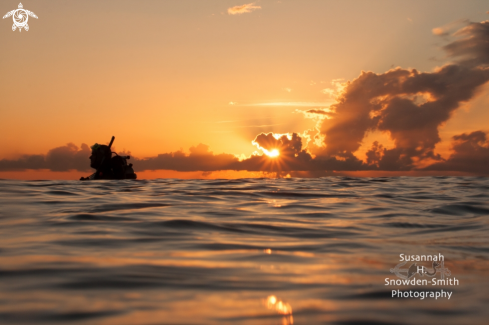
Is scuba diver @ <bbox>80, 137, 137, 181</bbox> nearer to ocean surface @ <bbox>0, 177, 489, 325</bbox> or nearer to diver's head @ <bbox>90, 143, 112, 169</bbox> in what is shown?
diver's head @ <bbox>90, 143, 112, 169</bbox>

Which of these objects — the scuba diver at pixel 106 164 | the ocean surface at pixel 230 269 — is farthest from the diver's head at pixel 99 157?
the ocean surface at pixel 230 269

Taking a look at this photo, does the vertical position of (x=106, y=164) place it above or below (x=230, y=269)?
above

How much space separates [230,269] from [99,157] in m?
41.1

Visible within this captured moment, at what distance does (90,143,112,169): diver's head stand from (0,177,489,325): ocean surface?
34756mm

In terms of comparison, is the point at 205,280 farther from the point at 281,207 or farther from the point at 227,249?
the point at 281,207

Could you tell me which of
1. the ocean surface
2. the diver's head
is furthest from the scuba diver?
the ocean surface

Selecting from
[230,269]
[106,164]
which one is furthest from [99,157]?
[230,269]

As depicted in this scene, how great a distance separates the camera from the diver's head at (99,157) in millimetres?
42250

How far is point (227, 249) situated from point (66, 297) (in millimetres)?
2536

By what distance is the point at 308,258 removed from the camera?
5113 mm

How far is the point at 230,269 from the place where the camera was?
4.45 meters

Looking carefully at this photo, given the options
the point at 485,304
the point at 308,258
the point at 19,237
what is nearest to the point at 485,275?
the point at 485,304

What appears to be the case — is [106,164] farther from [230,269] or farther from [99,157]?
[230,269]

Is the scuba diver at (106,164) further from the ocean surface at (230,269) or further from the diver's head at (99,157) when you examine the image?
the ocean surface at (230,269)
